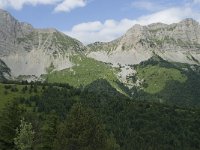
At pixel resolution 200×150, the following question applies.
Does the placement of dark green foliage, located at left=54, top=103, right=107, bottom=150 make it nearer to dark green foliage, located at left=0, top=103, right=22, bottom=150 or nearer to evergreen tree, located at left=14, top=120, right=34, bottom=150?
evergreen tree, located at left=14, top=120, right=34, bottom=150

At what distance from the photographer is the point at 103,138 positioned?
97375 millimetres

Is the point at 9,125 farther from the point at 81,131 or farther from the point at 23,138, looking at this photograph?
the point at 81,131

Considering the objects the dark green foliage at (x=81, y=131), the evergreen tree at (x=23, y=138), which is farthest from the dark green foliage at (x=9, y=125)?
the dark green foliage at (x=81, y=131)

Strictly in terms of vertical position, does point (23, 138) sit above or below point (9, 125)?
below

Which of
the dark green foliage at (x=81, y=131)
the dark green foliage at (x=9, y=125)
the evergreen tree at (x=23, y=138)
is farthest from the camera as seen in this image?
the dark green foliage at (x=81, y=131)

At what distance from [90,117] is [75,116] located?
3.97m

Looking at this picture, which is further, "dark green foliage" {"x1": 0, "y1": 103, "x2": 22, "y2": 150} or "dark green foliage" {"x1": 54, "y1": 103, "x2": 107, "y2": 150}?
"dark green foliage" {"x1": 54, "y1": 103, "x2": 107, "y2": 150}

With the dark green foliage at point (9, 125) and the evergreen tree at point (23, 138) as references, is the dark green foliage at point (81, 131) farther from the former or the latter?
the dark green foliage at point (9, 125)

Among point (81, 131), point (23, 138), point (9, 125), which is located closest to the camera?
point (23, 138)

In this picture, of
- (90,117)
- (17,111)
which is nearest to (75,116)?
(90,117)

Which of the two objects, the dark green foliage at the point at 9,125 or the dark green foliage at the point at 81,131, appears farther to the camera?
the dark green foliage at the point at 81,131

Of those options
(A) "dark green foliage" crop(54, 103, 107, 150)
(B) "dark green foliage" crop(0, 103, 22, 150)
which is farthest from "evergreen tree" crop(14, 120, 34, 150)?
(A) "dark green foliage" crop(54, 103, 107, 150)

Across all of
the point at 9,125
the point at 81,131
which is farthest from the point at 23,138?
the point at 81,131

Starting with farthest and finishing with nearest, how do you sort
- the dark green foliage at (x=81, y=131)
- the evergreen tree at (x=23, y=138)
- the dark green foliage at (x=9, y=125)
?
1. the dark green foliage at (x=81, y=131)
2. the dark green foliage at (x=9, y=125)
3. the evergreen tree at (x=23, y=138)
